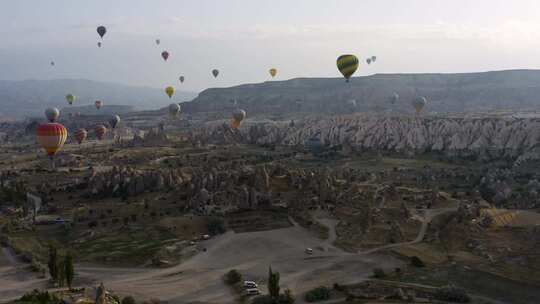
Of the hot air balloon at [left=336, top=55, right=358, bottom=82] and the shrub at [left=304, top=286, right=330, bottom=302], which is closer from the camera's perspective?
the shrub at [left=304, top=286, right=330, bottom=302]

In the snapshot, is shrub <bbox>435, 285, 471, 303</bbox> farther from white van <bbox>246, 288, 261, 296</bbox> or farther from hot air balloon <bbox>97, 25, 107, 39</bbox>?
hot air balloon <bbox>97, 25, 107, 39</bbox>

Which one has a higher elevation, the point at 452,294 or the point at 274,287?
the point at 274,287

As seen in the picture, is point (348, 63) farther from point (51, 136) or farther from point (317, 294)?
point (317, 294)

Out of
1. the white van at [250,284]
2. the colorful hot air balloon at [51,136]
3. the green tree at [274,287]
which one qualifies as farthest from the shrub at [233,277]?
the colorful hot air balloon at [51,136]

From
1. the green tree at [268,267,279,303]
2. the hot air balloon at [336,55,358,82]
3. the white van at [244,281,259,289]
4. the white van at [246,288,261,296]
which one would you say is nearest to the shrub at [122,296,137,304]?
the white van at [246,288,261,296]

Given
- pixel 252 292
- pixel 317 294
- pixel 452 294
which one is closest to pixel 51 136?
pixel 252 292
